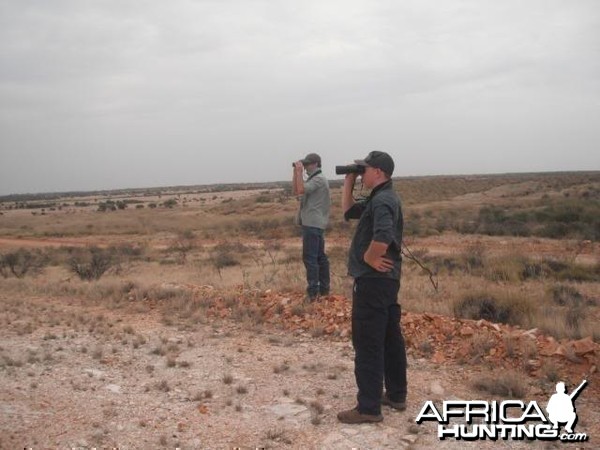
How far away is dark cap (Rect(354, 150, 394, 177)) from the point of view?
4.14 m

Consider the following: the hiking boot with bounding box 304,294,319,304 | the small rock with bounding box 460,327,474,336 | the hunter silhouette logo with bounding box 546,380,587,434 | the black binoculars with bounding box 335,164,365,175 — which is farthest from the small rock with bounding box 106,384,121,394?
the small rock with bounding box 460,327,474,336

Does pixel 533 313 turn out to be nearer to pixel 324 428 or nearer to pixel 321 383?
pixel 321 383

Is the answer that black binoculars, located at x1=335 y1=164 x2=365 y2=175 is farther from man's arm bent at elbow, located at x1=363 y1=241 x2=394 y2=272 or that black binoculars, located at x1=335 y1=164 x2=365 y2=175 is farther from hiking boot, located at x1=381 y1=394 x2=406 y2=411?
hiking boot, located at x1=381 y1=394 x2=406 y2=411

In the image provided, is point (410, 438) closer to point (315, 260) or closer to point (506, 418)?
point (506, 418)

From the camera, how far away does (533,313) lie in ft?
24.8

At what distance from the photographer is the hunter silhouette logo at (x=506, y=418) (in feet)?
12.9

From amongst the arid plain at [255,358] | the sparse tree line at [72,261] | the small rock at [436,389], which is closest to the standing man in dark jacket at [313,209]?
the arid plain at [255,358]

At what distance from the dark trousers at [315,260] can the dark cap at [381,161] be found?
317 centimetres

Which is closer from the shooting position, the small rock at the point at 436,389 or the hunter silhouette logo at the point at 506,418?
the hunter silhouette logo at the point at 506,418

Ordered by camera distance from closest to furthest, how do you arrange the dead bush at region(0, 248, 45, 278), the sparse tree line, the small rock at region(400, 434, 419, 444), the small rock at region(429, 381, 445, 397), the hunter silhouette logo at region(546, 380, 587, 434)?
1. the small rock at region(400, 434, 419, 444)
2. the hunter silhouette logo at region(546, 380, 587, 434)
3. the small rock at region(429, 381, 445, 397)
4. the sparse tree line
5. the dead bush at region(0, 248, 45, 278)

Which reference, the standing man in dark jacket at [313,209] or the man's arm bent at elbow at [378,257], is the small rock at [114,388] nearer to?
the man's arm bent at elbow at [378,257]

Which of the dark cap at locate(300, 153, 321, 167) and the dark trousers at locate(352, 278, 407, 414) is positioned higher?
the dark cap at locate(300, 153, 321, 167)

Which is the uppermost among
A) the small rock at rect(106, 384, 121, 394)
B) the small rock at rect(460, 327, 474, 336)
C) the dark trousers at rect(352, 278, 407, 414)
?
the dark trousers at rect(352, 278, 407, 414)

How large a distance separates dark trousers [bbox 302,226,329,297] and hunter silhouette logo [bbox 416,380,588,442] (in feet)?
10.6
